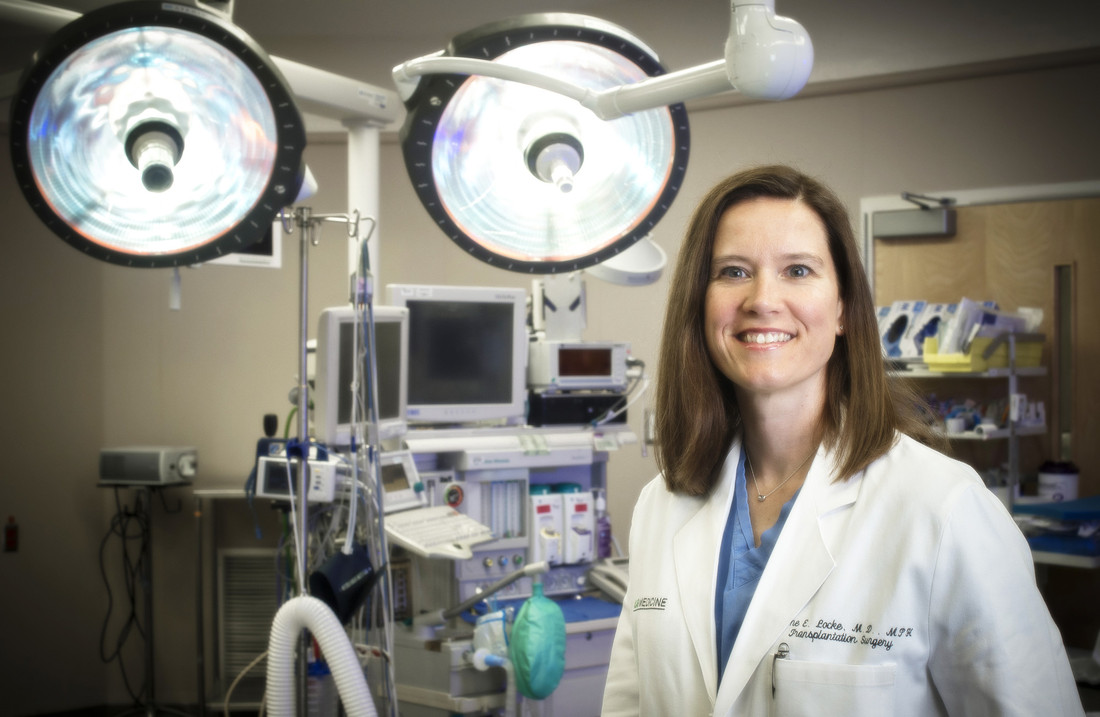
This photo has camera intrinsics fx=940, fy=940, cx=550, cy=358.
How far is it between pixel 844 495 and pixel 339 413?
1819 mm

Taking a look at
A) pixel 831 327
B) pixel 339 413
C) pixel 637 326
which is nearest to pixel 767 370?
pixel 831 327

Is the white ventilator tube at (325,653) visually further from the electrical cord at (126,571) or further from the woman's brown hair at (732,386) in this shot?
the electrical cord at (126,571)

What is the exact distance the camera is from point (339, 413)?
2775mm

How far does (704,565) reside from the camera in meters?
1.35

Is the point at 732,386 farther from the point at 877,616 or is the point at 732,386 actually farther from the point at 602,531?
the point at 602,531

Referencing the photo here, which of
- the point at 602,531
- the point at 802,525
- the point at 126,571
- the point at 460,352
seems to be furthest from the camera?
the point at 126,571

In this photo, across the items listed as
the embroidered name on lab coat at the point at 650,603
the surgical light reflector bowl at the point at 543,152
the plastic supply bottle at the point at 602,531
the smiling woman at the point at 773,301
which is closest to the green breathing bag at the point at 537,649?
the plastic supply bottle at the point at 602,531

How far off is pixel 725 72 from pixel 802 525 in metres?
0.62

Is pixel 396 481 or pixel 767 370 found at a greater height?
pixel 767 370

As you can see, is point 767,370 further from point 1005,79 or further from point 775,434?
point 1005,79

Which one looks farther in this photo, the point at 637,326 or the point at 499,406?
the point at 637,326

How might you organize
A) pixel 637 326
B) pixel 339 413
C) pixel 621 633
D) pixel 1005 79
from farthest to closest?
pixel 637 326 → pixel 1005 79 → pixel 339 413 → pixel 621 633

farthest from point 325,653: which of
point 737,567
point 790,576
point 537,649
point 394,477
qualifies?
point 790,576

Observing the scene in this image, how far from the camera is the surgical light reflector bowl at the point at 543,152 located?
3.58 feet
